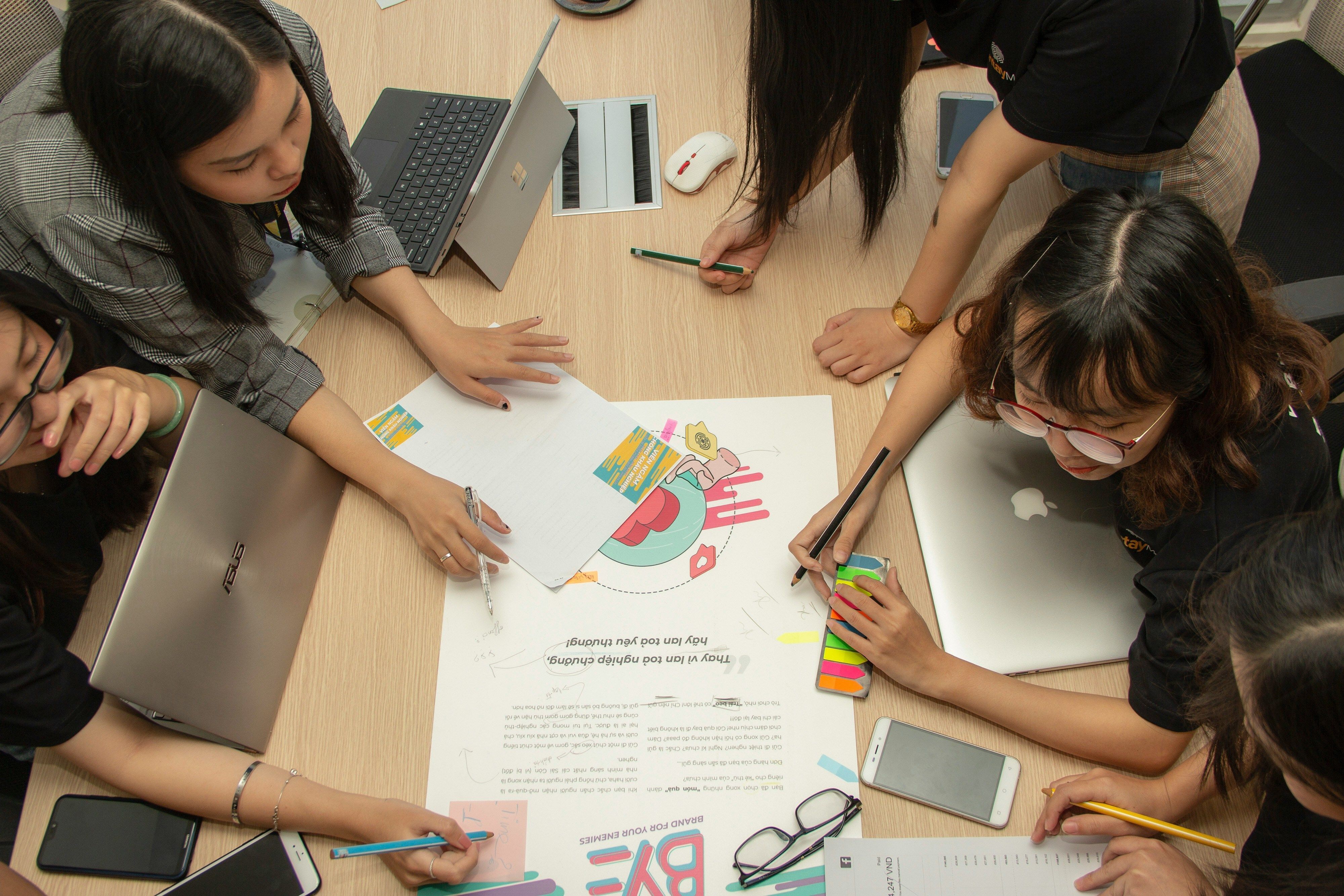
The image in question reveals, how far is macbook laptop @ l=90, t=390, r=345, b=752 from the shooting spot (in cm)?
70

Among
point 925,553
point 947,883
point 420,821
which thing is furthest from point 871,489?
point 420,821

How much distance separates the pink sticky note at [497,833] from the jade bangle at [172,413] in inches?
20.3

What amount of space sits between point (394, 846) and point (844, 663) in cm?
46

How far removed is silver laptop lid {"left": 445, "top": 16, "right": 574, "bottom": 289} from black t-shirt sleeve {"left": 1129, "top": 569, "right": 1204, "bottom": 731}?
0.85 metres

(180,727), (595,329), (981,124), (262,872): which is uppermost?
(981,124)

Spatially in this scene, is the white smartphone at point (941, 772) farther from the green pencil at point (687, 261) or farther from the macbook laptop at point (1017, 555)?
the green pencil at point (687, 261)

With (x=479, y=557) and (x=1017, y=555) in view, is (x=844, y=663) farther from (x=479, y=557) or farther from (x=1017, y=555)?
(x=479, y=557)

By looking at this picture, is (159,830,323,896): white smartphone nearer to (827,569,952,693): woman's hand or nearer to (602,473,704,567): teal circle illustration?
(602,473,704,567): teal circle illustration

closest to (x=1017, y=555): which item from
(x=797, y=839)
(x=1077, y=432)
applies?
(x=1077, y=432)

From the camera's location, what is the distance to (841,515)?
853 mm

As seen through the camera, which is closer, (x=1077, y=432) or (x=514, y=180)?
(x=1077, y=432)

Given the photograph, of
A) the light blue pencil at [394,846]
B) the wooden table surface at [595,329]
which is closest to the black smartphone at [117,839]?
the wooden table surface at [595,329]

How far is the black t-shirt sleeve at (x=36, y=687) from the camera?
704 millimetres

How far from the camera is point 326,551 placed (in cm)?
93
